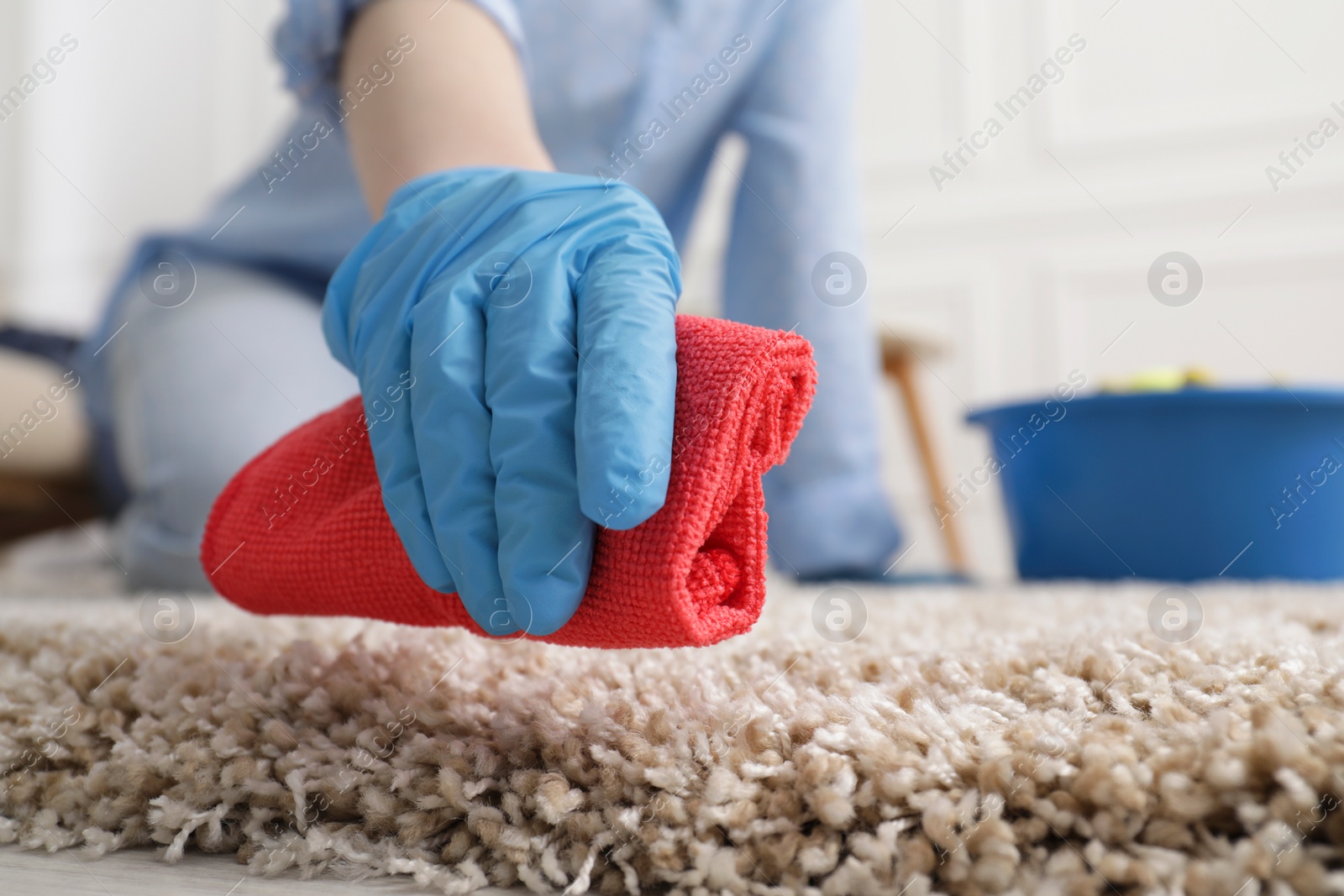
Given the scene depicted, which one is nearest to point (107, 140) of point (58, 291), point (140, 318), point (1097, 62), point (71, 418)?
point (58, 291)

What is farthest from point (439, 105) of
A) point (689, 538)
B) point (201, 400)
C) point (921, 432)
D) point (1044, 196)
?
point (1044, 196)

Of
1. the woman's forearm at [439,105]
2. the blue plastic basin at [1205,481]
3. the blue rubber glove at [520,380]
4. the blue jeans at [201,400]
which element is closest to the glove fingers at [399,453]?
the blue rubber glove at [520,380]

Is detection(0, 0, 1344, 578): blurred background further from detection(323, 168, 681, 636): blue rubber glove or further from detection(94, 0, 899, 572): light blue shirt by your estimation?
detection(323, 168, 681, 636): blue rubber glove

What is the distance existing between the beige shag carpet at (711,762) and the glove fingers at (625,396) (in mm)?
80

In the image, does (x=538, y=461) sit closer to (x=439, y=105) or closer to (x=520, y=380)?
(x=520, y=380)

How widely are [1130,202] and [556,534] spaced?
1.72 m

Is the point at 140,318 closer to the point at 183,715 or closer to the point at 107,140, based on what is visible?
the point at 183,715

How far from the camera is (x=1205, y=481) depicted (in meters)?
0.89

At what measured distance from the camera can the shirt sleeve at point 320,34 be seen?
564mm

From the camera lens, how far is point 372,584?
0.33m

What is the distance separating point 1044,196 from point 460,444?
1.70 m

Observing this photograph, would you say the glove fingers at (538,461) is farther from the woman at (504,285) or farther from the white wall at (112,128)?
the white wall at (112,128)

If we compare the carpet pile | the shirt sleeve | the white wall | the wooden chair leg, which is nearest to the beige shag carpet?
the carpet pile

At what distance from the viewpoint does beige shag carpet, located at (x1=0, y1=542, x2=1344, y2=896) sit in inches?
8.7
